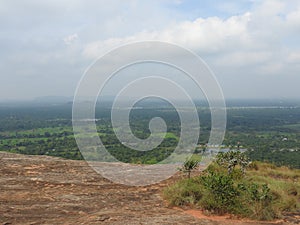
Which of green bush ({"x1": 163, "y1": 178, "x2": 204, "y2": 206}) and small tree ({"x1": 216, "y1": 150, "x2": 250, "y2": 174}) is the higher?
small tree ({"x1": 216, "y1": 150, "x2": 250, "y2": 174})

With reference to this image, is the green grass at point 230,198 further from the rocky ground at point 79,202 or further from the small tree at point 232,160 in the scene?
the small tree at point 232,160

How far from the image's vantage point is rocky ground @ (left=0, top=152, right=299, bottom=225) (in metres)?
5.69

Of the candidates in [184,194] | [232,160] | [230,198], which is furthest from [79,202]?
[232,160]

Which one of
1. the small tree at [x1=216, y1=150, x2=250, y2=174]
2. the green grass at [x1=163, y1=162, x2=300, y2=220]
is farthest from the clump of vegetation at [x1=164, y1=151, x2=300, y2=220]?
the small tree at [x1=216, y1=150, x2=250, y2=174]

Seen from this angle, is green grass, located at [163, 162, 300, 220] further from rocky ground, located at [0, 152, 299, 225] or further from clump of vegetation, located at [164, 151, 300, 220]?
rocky ground, located at [0, 152, 299, 225]

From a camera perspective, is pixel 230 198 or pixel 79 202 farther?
pixel 79 202

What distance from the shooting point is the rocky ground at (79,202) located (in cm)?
569

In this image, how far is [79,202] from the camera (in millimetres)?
6707

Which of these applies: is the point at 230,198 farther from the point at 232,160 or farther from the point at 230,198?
the point at 232,160

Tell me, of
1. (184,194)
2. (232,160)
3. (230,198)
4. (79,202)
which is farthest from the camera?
(232,160)

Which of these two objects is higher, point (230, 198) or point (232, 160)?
point (232, 160)

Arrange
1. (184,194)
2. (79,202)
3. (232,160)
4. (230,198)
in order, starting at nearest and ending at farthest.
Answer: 1. (230,198)
2. (79,202)
3. (184,194)
4. (232,160)

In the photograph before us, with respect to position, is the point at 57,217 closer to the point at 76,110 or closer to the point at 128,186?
the point at 128,186

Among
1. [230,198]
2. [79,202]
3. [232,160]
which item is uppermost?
[232,160]
